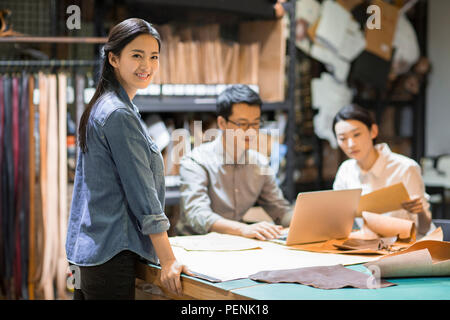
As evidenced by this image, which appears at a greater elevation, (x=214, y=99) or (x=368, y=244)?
(x=214, y=99)

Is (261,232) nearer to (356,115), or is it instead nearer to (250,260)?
(250,260)

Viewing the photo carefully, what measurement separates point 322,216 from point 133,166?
869 millimetres

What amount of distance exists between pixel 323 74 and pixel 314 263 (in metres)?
3.86

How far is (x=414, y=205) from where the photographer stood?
8.38 feet

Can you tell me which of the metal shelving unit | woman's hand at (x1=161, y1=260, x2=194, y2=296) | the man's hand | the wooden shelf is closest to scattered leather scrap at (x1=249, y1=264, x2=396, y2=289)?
woman's hand at (x1=161, y1=260, x2=194, y2=296)

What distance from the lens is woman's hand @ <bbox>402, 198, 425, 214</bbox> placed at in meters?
2.54

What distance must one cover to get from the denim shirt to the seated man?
88 cm

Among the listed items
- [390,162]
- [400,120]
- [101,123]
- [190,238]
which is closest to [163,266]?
[101,123]

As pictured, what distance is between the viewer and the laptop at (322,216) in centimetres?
217

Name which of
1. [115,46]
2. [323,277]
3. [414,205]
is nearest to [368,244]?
[414,205]

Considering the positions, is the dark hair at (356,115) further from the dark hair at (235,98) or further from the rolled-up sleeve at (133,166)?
the rolled-up sleeve at (133,166)

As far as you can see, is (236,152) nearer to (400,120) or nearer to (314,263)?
(314,263)

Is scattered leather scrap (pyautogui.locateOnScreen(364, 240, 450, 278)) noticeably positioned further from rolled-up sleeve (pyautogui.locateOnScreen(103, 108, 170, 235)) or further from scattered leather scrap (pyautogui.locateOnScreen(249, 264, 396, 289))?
rolled-up sleeve (pyautogui.locateOnScreen(103, 108, 170, 235))

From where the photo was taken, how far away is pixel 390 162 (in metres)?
3.03
